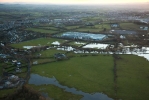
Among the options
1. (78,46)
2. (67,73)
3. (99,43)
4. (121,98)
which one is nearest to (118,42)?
(99,43)

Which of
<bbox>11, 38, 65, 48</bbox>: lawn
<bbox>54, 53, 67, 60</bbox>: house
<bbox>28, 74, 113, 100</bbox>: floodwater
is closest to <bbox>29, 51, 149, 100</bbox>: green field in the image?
<bbox>28, 74, 113, 100</bbox>: floodwater

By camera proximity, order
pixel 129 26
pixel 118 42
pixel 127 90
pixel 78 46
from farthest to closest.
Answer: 1. pixel 129 26
2. pixel 118 42
3. pixel 78 46
4. pixel 127 90

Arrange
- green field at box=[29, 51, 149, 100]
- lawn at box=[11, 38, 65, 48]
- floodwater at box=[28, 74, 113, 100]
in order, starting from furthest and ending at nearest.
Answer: lawn at box=[11, 38, 65, 48] → green field at box=[29, 51, 149, 100] → floodwater at box=[28, 74, 113, 100]

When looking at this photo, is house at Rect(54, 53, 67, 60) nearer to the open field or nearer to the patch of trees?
the open field

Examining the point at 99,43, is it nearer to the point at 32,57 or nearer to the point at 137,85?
the point at 32,57

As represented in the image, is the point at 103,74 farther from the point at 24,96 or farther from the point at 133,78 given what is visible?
the point at 24,96

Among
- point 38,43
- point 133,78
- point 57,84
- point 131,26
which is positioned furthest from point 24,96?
point 131,26
